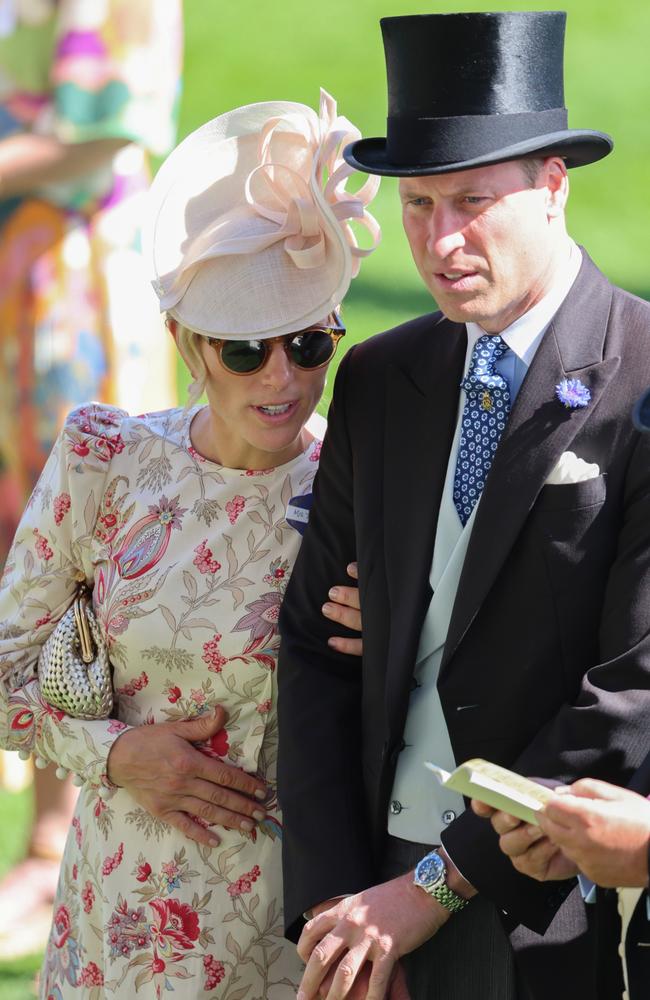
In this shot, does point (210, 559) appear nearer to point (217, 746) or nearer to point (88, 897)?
point (217, 746)

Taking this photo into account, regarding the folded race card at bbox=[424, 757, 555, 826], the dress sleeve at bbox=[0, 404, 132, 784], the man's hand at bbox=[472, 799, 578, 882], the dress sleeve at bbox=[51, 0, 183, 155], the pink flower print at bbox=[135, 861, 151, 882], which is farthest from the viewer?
the dress sleeve at bbox=[51, 0, 183, 155]

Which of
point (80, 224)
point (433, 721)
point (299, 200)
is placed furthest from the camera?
point (80, 224)

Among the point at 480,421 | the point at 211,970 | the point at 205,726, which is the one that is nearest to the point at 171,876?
the point at 211,970

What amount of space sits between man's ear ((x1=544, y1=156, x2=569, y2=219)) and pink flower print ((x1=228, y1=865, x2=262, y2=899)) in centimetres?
147

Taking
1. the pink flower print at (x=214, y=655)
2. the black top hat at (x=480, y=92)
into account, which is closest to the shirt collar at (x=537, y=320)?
the black top hat at (x=480, y=92)

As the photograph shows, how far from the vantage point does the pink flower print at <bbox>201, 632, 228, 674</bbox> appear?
3.25 m

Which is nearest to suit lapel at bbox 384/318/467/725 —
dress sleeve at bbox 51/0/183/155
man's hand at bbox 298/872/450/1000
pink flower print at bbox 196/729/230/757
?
man's hand at bbox 298/872/450/1000

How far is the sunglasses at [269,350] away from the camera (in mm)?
3254

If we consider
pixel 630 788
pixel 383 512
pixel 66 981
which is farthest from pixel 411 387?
pixel 66 981

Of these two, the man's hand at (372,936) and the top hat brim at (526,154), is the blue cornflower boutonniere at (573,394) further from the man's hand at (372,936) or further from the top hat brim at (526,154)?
the man's hand at (372,936)

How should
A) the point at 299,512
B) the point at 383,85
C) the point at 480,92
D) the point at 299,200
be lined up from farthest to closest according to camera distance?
the point at 383,85 → the point at 299,512 → the point at 299,200 → the point at 480,92

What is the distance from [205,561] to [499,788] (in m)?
1.12

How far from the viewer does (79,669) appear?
11.2 feet

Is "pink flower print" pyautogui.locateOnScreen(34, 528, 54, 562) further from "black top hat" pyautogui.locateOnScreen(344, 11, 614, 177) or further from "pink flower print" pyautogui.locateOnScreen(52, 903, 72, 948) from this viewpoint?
"black top hat" pyautogui.locateOnScreen(344, 11, 614, 177)
